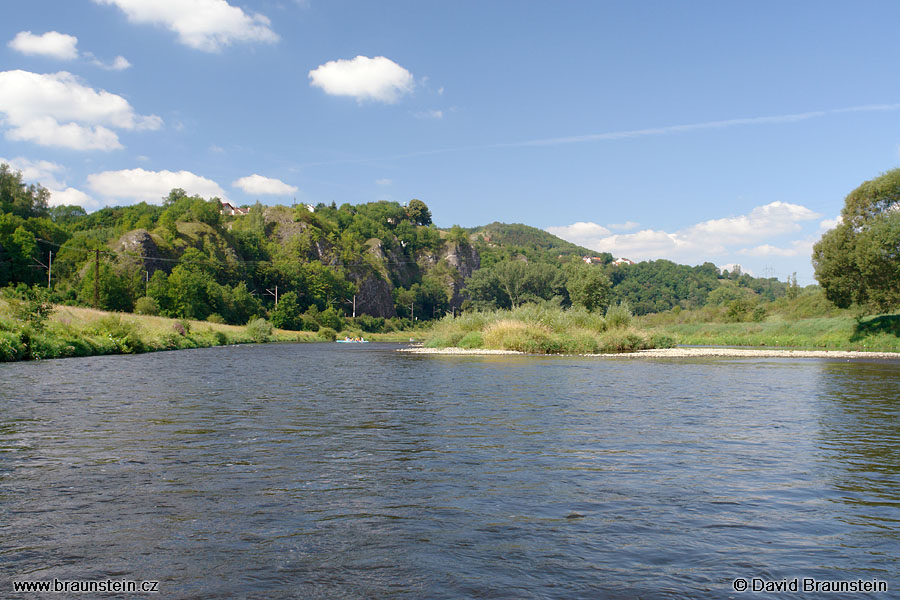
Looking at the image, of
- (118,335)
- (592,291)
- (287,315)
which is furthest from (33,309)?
(287,315)

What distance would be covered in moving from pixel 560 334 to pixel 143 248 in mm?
93292

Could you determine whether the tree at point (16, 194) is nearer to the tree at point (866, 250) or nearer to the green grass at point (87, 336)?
the green grass at point (87, 336)

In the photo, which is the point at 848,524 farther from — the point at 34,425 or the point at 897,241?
the point at 897,241

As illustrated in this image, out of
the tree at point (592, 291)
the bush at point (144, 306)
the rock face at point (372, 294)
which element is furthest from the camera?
the rock face at point (372, 294)

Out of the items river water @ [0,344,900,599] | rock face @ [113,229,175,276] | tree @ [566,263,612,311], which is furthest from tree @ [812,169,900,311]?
rock face @ [113,229,175,276]

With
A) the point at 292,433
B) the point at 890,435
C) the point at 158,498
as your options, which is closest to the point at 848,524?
the point at 890,435

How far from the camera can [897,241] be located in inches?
1988

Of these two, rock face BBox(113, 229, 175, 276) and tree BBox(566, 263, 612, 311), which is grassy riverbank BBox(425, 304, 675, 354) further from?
rock face BBox(113, 229, 175, 276)

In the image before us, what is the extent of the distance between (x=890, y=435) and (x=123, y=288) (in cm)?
9278

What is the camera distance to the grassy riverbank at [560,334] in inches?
1885

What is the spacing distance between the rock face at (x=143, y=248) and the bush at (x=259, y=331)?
36426 mm

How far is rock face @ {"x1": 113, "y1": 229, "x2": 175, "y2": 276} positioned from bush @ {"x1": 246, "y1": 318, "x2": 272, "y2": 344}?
120 ft

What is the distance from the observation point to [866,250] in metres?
52.2

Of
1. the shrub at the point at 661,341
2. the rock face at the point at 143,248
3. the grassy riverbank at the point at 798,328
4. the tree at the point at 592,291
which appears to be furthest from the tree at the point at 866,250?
the rock face at the point at 143,248
